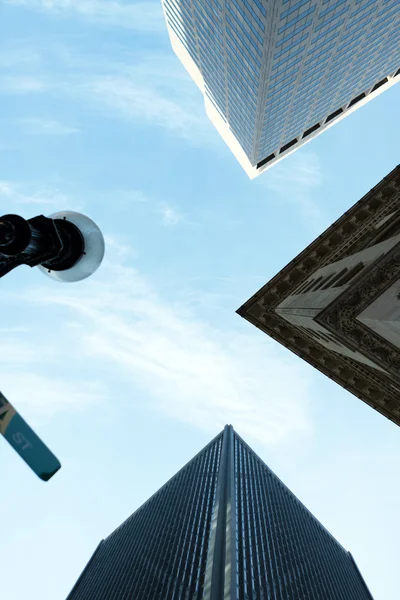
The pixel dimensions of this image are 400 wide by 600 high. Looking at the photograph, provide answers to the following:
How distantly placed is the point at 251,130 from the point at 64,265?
264 feet

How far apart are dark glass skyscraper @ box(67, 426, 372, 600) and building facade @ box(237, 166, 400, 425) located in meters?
70.6

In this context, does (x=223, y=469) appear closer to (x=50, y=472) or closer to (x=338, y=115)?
(x=338, y=115)

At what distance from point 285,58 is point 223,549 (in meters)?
110

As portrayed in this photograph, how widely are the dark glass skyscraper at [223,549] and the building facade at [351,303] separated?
2779 inches

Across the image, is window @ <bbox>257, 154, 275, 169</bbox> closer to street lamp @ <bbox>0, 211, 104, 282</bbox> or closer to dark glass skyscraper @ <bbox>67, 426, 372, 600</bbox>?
dark glass skyscraper @ <bbox>67, 426, 372, 600</bbox>

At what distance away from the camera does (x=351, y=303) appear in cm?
1983

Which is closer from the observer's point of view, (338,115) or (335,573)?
(338,115)

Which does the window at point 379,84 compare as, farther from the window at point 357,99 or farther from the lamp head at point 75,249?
the lamp head at point 75,249

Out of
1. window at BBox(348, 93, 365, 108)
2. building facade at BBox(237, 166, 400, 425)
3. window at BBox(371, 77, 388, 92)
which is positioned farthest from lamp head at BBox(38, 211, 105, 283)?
window at BBox(371, 77, 388, 92)

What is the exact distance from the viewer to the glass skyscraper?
53.3 m

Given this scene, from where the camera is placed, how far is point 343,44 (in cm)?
6388

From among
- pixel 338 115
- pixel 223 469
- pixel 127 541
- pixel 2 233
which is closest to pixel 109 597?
pixel 127 541

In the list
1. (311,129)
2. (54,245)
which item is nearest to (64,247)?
(54,245)

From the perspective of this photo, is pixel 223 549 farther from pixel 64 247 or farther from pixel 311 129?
pixel 64 247
